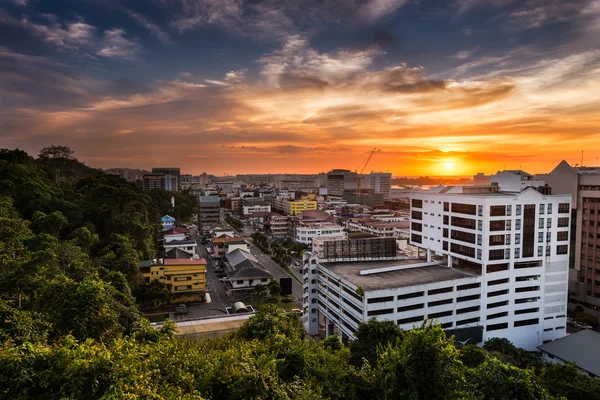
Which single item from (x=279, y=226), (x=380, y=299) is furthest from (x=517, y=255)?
(x=279, y=226)

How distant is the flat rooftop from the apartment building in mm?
14303

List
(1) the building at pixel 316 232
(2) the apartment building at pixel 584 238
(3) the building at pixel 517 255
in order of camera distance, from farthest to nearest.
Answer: (1) the building at pixel 316 232 < (2) the apartment building at pixel 584 238 < (3) the building at pixel 517 255

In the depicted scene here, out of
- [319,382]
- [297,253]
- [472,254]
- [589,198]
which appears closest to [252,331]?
[319,382]

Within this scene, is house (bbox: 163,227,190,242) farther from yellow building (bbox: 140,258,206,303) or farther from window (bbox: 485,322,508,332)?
window (bbox: 485,322,508,332)

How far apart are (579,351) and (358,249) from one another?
15224 millimetres

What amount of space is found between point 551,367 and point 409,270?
11010 millimetres

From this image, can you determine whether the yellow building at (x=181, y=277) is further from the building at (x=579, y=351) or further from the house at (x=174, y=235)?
the building at (x=579, y=351)

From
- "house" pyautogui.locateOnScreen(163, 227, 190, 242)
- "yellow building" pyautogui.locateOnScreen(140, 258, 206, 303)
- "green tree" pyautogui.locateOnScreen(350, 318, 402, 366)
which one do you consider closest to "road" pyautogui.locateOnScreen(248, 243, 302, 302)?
"yellow building" pyautogui.locateOnScreen(140, 258, 206, 303)

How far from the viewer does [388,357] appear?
10.4 meters

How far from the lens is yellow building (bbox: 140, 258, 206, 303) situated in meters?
35.0

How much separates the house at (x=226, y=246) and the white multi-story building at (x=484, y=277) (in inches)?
824

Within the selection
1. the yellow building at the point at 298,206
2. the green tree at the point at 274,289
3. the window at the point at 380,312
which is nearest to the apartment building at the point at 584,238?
the window at the point at 380,312

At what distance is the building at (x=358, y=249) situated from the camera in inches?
→ 1195

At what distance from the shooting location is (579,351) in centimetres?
2191
